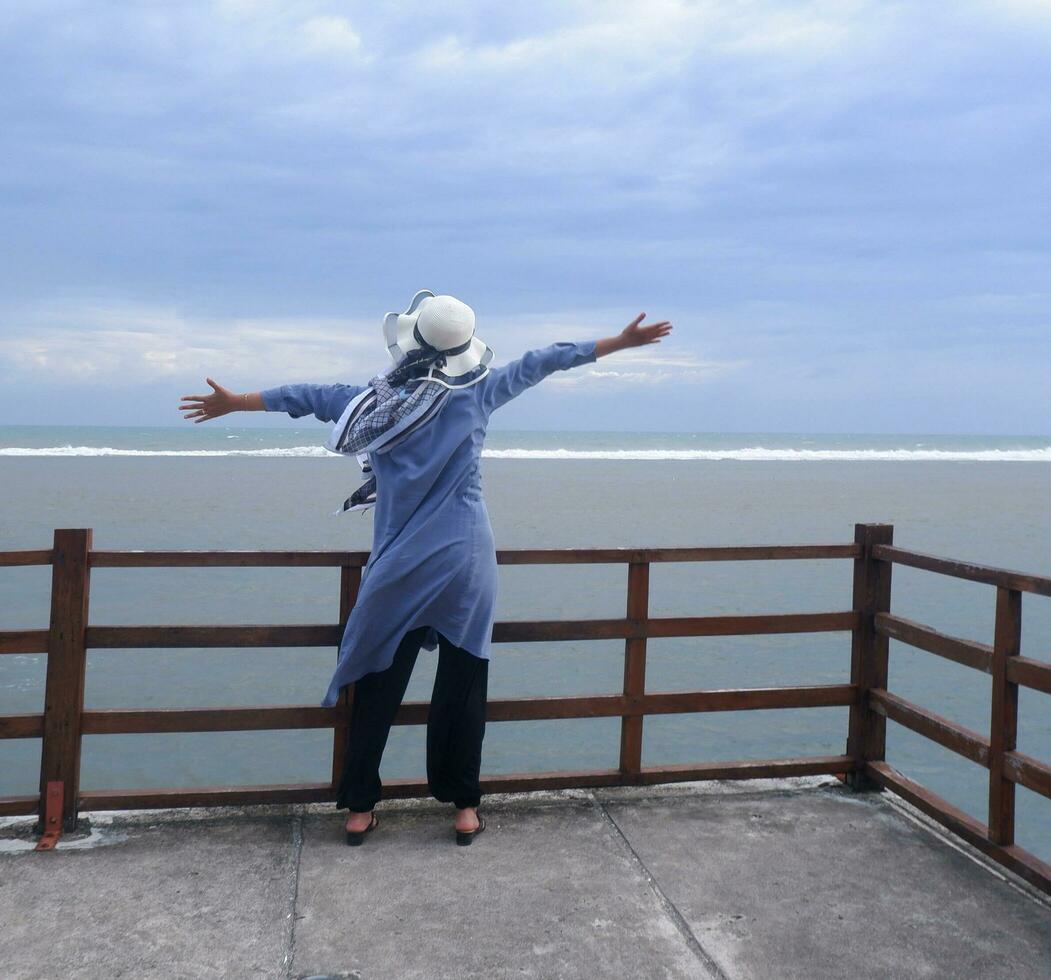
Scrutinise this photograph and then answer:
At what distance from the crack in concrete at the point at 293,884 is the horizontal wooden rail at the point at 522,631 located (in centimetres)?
62

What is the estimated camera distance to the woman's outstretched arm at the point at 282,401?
3.54 m

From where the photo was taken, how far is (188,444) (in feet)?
161

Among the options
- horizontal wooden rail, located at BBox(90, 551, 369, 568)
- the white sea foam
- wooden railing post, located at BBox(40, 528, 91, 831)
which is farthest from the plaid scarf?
the white sea foam

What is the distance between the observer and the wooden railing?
344 cm

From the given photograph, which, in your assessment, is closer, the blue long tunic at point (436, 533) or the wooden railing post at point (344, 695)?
the blue long tunic at point (436, 533)

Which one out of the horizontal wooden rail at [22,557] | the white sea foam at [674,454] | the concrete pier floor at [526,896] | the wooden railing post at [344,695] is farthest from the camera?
the white sea foam at [674,454]

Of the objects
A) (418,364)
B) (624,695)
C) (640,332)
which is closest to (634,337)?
(640,332)

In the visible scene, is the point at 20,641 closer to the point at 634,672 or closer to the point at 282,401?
the point at 282,401

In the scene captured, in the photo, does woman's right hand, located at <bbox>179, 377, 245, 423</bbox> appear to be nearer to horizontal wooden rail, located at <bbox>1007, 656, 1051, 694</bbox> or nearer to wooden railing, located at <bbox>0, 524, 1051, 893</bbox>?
wooden railing, located at <bbox>0, 524, 1051, 893</bbox>

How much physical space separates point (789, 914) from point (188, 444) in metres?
49.0

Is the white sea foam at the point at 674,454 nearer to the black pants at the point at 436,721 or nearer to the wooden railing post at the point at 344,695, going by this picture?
the wooden railing post at the point at 344,695

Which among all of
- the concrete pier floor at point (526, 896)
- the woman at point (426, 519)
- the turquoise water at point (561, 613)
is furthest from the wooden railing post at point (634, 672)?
the turquoise water at point (561, 613)

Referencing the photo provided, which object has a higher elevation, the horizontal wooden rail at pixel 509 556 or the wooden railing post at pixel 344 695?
the horizontal wooden rail at pixel 509 556

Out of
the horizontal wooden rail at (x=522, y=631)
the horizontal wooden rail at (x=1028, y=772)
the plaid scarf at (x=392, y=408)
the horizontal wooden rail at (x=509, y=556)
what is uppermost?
the plaid scarf at (x=392, y=408)
